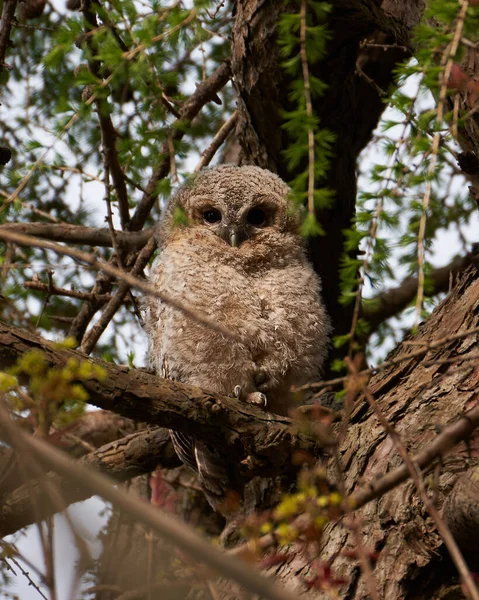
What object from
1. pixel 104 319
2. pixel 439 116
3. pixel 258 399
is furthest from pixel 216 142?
pixel 439 116

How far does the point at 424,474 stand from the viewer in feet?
7.60

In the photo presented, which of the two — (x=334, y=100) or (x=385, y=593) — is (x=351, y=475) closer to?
(x=385, y=593)

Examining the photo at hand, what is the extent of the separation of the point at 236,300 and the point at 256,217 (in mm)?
661

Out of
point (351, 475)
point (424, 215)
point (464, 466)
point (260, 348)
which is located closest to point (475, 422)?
point (424, 215)

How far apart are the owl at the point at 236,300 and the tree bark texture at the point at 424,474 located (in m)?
0.51

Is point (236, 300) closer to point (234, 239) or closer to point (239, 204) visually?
point (234, 239)

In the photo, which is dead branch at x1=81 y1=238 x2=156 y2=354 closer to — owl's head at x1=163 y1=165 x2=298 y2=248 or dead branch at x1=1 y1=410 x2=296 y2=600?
owl's head at x1=163 y1=165 x2=298 y2=248

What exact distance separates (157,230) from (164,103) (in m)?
0.89

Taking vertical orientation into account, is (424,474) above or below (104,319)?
below

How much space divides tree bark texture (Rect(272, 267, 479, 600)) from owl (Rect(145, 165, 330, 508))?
51cm

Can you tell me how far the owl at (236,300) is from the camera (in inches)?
120

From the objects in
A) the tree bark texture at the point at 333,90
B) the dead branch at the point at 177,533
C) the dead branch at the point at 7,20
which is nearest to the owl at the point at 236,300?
the tree bark texture at the point at 333,90

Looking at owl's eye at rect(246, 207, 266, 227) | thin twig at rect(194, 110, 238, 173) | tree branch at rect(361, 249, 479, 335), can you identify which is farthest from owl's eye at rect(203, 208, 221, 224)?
tree branch at rect(361, 249, 479, 335)

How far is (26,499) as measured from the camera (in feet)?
10.2
